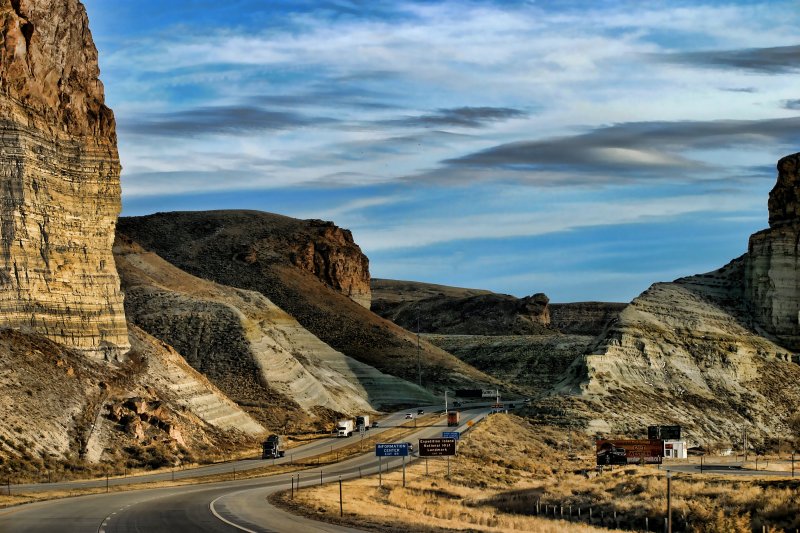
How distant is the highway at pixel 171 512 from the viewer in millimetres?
49322

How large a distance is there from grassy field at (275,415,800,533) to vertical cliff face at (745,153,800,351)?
149ft

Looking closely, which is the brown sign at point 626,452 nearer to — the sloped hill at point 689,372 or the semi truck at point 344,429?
the sloped hill at point 689,372

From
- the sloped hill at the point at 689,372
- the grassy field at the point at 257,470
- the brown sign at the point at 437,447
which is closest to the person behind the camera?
the grassy field at the point at 257,470

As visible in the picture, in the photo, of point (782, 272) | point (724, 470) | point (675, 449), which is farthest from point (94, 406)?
point (782, 272)

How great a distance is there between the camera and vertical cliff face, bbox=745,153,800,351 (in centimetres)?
13450

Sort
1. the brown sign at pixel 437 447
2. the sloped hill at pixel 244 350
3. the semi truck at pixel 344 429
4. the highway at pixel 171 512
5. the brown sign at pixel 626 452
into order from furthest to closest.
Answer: the sloped hill at pixel 244 350 < the semi truck at pixel 344 429 < the brown sign at pixel 626 452 < the brown sign at pixel 437 447 < the highway at pixel 171 512

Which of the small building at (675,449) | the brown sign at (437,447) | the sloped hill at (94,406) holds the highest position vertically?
the sloped hill at (94,406)

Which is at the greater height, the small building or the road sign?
the road sign

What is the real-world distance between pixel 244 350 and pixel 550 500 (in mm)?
62783

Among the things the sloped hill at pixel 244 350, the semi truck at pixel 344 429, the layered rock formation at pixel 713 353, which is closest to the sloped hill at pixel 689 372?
the layered rock formation at pixel 713 353

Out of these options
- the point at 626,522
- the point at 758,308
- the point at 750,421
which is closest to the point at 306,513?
the point at 626,522

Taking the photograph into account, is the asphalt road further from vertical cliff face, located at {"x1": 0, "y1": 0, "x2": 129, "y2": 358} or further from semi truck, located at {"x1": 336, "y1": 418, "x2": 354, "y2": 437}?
vertical cliff face, located at {"x1": 0, "y1": 0, "x2": 129, "y2": 358}

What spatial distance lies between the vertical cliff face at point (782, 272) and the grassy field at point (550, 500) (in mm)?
45376

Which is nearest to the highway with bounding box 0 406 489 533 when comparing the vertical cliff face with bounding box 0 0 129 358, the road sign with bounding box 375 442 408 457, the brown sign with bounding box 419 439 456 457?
the road sign with bounding box 375 442 408 457
